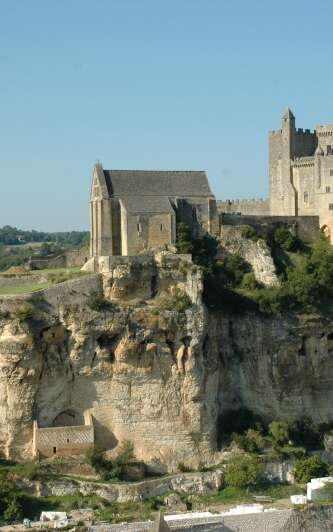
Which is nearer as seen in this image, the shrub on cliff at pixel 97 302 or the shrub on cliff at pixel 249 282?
the shrub on cliff at pixel 97 302

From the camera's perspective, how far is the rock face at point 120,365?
41.4 m

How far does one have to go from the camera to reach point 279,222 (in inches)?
1934

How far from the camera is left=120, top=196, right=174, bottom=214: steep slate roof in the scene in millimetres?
45219

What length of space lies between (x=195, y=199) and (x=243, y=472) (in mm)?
11427

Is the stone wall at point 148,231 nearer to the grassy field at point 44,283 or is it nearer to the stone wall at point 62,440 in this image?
the grassy field at point 44,283

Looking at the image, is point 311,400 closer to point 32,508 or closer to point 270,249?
point 270,249

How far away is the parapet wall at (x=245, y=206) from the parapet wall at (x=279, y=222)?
3.18 m

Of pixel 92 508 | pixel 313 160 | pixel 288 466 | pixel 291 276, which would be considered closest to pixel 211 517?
pixel 92 508

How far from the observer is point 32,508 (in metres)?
38.6

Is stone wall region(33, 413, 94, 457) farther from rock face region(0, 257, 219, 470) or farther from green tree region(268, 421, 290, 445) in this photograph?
green tree region(268, 421, 290, 445)

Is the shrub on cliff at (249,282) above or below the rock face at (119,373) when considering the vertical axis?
above

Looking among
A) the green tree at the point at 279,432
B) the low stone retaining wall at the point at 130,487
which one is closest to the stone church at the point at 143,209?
the green tree at the point at 279,432

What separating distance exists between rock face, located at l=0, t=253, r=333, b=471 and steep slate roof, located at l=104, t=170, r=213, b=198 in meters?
3.96

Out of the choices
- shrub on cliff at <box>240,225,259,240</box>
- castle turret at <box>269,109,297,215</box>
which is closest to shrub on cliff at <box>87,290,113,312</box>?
shrub on cliff at <box>240,225,259,240</box>
